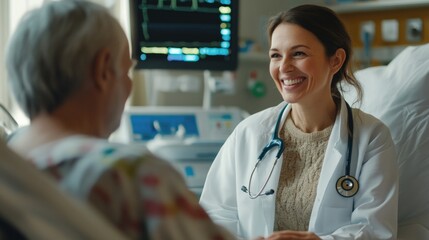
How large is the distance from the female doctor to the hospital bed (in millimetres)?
182

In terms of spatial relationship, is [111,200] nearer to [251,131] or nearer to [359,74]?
[251,131]

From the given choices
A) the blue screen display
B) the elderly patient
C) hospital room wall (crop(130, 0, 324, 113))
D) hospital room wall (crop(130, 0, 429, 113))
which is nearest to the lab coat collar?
the elderly patient

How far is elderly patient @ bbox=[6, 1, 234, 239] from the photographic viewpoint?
89cm

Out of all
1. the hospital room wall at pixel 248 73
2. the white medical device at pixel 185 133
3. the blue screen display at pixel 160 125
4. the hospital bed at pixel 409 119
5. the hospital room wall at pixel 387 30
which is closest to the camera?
the hospital bed at pixel 409 119

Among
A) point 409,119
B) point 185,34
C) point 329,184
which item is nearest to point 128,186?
point 329,184

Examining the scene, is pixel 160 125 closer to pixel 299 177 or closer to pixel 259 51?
pixel 259 51

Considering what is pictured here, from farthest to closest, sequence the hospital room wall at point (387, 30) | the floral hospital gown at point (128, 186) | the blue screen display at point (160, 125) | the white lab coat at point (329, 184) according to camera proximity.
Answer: the hospital room wall at point (387, 30) → the blue screen display at point (160, 125) → the white lab coat at point (329, 184) → the floral hospital gown at point (128, 186)

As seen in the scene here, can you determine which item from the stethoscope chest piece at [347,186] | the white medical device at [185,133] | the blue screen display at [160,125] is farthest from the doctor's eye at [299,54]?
the blue screen display at [160,125]

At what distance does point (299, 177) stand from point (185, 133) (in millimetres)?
1153

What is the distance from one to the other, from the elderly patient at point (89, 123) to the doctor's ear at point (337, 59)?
964 millimetres

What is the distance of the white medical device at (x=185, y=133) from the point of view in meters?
2.64

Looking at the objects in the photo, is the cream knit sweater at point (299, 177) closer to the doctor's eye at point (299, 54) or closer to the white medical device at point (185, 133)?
the doctor's eye at point (299, 54)

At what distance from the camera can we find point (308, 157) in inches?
73.6

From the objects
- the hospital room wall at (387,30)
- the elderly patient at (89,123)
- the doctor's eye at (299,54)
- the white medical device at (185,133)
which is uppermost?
the elderly patient at (89,123)
